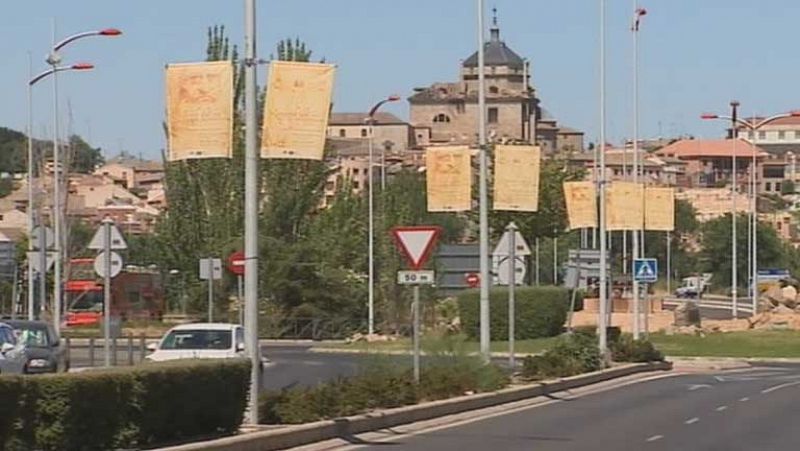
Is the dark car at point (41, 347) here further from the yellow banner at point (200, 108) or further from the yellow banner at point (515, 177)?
the yellow banner at point (200, 108)

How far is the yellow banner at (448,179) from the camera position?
123 feet

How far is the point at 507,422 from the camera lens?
29.0m

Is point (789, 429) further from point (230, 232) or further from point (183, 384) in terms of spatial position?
point (230, 232)

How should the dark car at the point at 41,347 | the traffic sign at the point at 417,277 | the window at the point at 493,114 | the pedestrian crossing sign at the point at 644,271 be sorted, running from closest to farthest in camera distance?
the traffic sign at the point at 417,277 < the dark car at the point at 41,347 < the pedestrian crossing sign at the point at 644,271 < the window at the point at 493,114

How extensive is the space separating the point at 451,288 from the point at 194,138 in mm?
16028

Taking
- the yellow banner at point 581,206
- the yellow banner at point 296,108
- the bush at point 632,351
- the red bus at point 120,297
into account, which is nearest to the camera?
the yellow banner at point 296,108

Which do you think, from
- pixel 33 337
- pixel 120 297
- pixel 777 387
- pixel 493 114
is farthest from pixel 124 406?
pixel 493 114

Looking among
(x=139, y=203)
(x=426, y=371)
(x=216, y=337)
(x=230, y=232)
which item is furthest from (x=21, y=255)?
(x=139, y=203)

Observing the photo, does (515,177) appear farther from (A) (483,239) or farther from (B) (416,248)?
(B) (416,248)

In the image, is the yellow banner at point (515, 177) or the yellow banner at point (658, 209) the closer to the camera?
the yellow banner at point (515, 177)

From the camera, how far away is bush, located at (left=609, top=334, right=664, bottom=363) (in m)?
51.7

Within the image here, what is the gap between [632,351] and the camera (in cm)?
5228

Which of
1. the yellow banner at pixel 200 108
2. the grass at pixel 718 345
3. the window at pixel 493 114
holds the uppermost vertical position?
the window at pixel 493 114

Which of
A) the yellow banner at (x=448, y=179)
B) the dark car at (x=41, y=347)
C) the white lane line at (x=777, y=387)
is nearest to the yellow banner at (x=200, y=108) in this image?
the dark car at (x=41, y=347)
